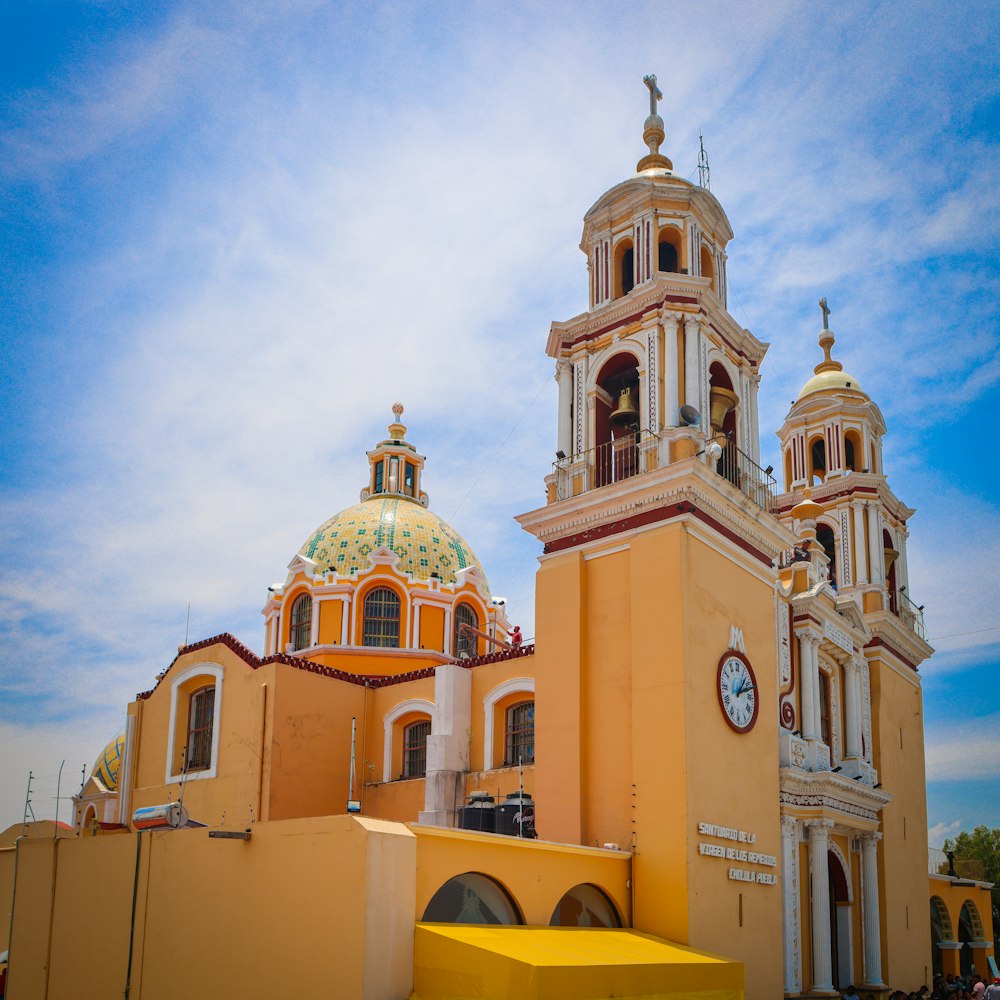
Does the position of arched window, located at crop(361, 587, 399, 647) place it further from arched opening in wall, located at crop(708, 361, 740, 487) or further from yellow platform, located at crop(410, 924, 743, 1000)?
yellow platform, located at crop(410, 924, 743, 1000)

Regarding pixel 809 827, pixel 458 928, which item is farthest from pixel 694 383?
pixel 458 928

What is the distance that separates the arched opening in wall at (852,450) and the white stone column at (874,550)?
143cm

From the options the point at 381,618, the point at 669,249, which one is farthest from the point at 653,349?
the point at 381,618

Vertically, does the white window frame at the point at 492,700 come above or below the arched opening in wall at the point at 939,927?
above

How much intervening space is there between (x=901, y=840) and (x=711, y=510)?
36.4ft

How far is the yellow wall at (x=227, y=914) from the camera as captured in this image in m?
12.3

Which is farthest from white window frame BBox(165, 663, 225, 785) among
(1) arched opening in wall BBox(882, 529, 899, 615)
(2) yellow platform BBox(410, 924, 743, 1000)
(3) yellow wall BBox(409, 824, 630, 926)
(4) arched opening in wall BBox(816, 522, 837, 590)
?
(1) arched opening in wall BBox(882, 529, 899, 615)

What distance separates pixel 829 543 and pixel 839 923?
9.41m

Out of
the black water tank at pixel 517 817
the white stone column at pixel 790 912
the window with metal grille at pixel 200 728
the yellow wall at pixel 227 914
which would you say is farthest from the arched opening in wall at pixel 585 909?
the window with metal grille at pixel 200 728

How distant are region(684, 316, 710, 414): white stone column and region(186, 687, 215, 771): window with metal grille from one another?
39.2ft

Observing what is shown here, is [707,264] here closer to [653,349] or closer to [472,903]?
[653,349]

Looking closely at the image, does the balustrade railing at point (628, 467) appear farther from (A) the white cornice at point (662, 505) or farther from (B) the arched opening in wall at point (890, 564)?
(B) the arched opening in wall at point (890, 564)

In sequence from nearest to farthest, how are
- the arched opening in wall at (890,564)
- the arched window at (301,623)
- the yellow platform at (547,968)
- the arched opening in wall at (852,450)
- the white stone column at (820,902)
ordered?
the yellow platform at (547,968) < the white stone column at (820,902) < the arched opening in wall at (890,564) < the arched opening in wall at (852,450) < the arched window at (301,623)

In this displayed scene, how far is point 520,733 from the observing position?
877 inches
